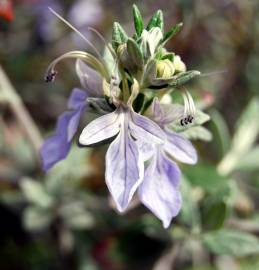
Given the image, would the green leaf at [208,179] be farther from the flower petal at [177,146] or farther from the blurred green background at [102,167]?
the flower petal at [177,146]

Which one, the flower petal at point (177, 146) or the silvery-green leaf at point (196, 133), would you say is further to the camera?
the silvery-green leaf at point (196, 133)

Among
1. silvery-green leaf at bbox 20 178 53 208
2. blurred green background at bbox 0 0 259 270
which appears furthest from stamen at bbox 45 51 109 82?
silvery-green leaf at bbox 20 178 53 208

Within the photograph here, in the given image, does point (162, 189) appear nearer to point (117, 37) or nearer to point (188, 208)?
point (117, 37)

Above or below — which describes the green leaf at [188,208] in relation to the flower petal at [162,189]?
below

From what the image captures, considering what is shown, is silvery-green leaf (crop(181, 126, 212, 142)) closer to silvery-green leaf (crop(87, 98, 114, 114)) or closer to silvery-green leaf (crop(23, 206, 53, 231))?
silvery-green leaf (crop(87, 98, 114, 114))

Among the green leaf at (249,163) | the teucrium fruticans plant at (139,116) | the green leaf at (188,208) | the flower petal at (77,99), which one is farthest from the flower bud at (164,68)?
the green leaf at (249,163)

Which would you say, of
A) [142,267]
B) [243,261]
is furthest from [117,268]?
[243,261]
